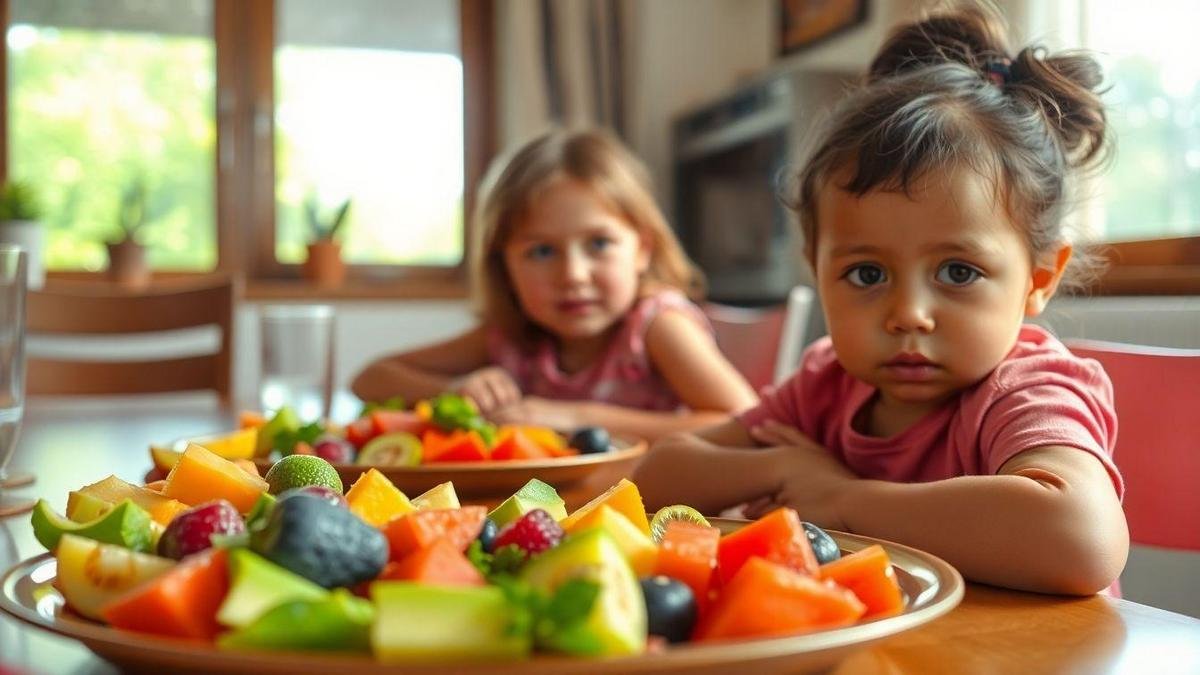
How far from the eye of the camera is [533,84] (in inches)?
173

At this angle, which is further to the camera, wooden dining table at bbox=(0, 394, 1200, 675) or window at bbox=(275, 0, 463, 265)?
window at bbox=(275, 0, 463, 265)

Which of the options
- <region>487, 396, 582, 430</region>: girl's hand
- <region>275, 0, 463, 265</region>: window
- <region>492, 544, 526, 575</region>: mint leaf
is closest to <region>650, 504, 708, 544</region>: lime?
<region>492, 544, 526, 575</region>: mint leaf

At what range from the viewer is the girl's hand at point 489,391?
164 cm

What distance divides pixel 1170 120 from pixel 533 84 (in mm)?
2480

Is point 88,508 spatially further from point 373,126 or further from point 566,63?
point 373,126

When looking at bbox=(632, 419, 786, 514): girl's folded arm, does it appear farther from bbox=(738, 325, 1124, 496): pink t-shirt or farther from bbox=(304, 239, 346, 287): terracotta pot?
bbox=(304, 239, 346, 287): terracotta pot

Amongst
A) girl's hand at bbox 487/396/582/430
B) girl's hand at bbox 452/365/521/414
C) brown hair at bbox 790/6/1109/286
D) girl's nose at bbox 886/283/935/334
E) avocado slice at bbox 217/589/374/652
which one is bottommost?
girl's hand at bbox 487/396/582/430

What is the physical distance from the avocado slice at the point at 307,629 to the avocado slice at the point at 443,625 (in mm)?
17

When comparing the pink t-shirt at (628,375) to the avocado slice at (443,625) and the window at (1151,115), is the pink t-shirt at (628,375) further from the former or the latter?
the avocado slice at (443,625)

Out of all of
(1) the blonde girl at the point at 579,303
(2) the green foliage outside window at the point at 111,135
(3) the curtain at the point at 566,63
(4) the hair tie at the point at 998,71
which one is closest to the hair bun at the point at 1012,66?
(4) the hair tie at the point at 998,71

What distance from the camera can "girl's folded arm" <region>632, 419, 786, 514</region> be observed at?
0.94 meters

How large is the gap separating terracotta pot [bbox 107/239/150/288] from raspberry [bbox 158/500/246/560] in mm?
3877

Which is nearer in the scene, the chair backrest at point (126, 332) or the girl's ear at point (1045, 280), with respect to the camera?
the girl's ear at point (1045, 280)

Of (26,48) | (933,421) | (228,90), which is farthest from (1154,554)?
(26,48)
